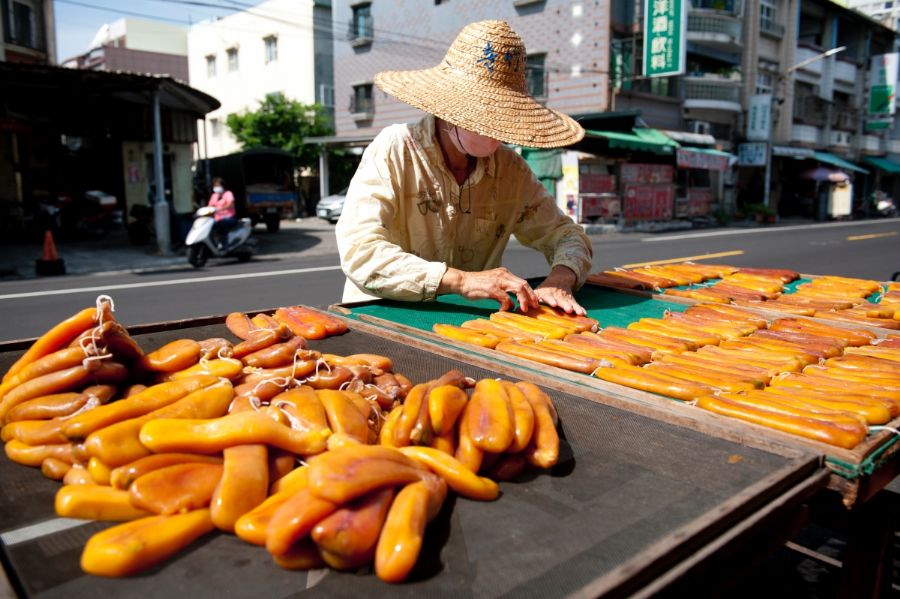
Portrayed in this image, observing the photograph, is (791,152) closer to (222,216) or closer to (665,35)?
(665,35)

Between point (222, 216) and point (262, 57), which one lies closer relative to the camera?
point (222, 216)

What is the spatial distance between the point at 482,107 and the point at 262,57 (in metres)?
35.5

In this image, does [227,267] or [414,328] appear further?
[227,267]

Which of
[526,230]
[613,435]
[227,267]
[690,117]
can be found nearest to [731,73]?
[690,117]

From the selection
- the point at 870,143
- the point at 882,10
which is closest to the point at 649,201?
the point at 870,143

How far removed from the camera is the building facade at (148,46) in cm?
3934

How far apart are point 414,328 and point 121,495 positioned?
1653mm

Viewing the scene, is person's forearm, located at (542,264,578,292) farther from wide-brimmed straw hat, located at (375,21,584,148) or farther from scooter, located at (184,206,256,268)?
scooter, located at (184,206,256,268)

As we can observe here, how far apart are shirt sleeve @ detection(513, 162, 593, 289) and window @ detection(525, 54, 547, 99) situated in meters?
23.9

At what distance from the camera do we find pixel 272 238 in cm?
1983

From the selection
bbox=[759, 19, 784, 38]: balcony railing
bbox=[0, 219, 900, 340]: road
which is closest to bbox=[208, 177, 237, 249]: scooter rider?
bbox=[0, 219, 900, 340]: road

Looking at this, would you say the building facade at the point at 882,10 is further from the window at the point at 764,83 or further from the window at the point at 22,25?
the window at the point at 22,25

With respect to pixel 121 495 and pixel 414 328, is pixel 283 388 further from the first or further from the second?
pixel 414 328

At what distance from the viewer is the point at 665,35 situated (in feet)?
77.5
